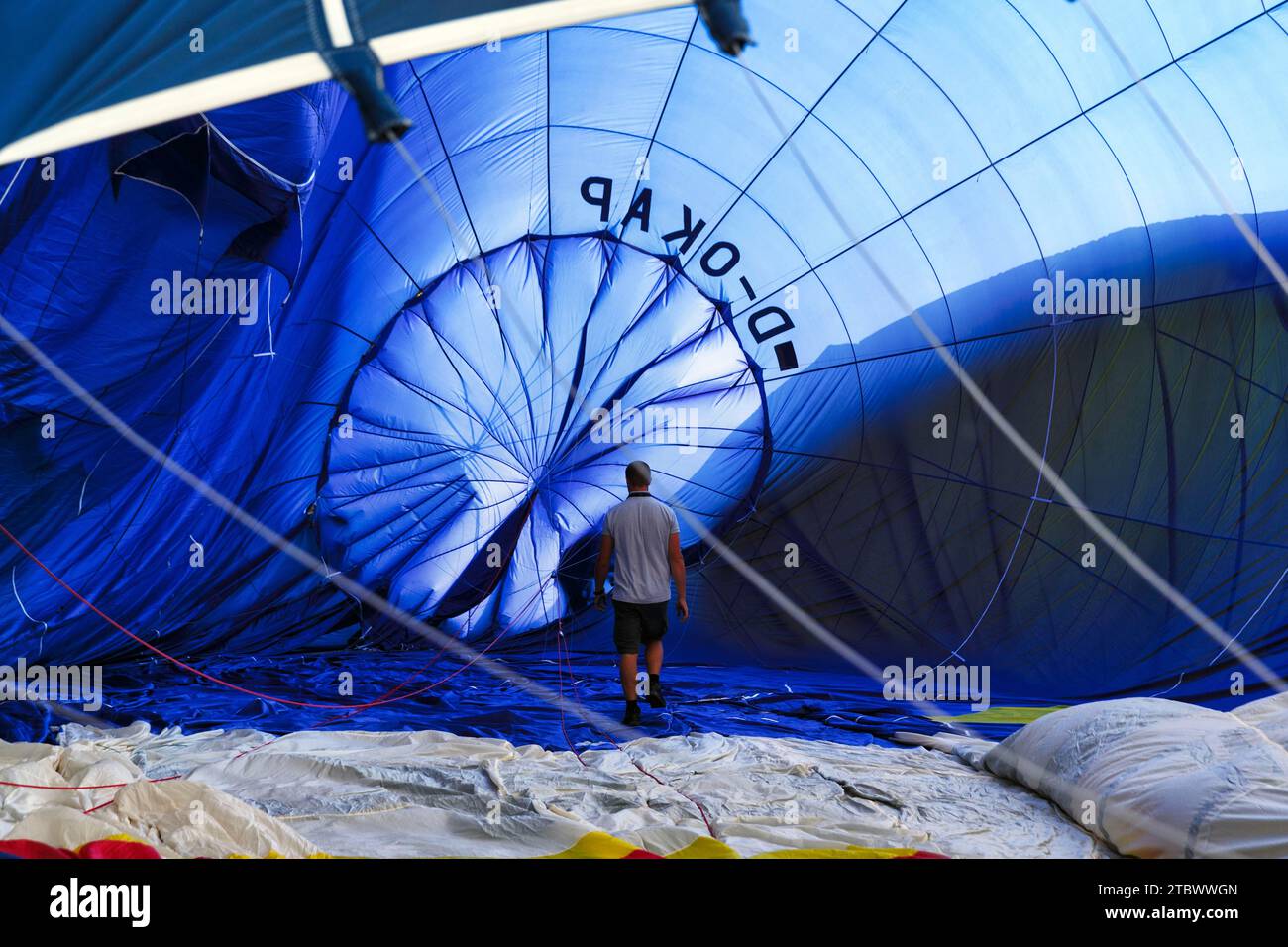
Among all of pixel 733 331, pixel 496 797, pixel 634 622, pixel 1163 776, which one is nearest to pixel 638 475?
pixel 634 622

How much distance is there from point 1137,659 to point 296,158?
4083 millimetres

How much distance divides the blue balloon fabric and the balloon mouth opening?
2cm

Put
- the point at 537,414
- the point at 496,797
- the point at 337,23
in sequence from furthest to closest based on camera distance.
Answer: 1. the point at 537,414
2. the point at 496,797
3. the point at 337,23

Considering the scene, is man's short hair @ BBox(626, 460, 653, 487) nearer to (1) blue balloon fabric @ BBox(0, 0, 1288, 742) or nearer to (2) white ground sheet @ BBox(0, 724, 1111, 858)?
(2) white ground sheet @ BBox(0, 724, 1111, 858)

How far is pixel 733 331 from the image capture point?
20.6 ft

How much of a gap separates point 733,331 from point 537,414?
3.87ft

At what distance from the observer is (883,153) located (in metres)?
5.47

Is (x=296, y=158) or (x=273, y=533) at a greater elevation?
(x=296, y=158)

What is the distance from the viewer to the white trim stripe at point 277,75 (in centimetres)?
246

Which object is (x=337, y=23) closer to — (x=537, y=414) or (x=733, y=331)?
(x=733, y=331)

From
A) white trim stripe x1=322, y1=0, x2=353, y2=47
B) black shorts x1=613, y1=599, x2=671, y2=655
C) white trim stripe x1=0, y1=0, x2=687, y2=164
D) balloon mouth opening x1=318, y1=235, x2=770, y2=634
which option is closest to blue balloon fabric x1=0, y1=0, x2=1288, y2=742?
balloon mouth opening x1=318, y1=235, x2=770, y2=634
